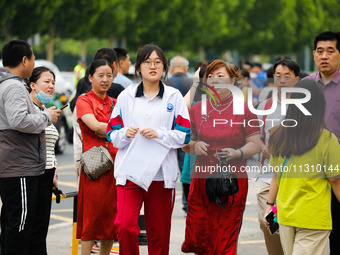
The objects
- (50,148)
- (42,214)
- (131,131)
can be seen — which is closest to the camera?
(131,131)

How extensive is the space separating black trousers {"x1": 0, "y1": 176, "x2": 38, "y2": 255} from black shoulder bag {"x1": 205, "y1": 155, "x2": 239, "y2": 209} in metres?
1.44

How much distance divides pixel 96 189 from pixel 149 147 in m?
1.00

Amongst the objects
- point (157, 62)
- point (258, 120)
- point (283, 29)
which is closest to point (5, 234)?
point (157, 62)

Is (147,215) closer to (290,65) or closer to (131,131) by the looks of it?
(131,131)

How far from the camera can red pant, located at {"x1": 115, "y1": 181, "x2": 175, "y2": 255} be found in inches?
229

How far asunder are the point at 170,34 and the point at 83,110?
158 ft

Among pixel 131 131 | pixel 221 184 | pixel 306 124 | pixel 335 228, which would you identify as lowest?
pixel 335 228

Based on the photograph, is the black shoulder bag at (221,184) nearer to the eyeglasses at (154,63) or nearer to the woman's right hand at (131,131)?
the woman's right hand at (131,131)

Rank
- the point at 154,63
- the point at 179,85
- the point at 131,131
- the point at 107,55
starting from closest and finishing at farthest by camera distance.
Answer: the point at 131,131 → the point at 154,63 → the point at 107,55 → the point at 179,85

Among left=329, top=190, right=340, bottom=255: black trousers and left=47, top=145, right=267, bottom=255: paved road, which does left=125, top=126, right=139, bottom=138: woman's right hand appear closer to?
left=329, top=190, right=340, bottom=255: black trousers

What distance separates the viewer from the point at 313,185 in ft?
17.0

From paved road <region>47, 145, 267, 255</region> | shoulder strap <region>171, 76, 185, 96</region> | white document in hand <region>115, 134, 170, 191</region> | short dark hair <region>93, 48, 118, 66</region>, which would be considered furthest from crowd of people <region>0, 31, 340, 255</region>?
shoulder strap <region>171, 76, 185, 96</region>

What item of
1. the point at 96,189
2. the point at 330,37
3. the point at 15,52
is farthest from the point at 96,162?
the point at 330,37

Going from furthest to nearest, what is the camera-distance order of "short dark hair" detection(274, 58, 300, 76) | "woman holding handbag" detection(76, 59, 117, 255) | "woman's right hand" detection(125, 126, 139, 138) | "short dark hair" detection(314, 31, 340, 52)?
1. "short dark hair" detection(274, 58, 300, 76)
2. "woman holding handbag" detection(76, 59, 117, 255)
3. "short dark hair" detection(314, 31, 340, 52)
4. "woman's right hand" detection(125, 126, 139, 138)
